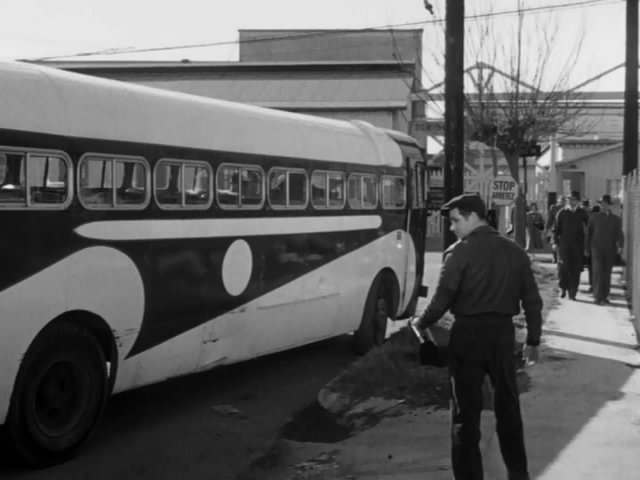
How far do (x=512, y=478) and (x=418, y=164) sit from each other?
8.78 metres

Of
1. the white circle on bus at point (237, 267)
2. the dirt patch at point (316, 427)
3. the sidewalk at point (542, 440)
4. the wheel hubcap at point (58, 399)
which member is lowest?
the dirt patch at point (316, 427)

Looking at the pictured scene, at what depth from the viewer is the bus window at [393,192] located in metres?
13.5

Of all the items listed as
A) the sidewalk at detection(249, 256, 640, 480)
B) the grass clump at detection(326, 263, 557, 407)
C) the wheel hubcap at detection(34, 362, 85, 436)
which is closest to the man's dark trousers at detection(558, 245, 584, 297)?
the sidewalk at detection(249, 256, 640, 480)

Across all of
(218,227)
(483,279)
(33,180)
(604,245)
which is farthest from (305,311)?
(604,245)

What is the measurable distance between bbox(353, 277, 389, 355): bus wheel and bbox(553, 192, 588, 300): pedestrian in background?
19.0 ft

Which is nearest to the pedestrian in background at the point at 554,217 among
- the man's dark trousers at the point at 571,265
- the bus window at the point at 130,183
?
the man's dark trousers at the point at 571,265

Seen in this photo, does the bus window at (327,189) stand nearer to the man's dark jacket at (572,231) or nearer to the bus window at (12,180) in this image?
the bus window at (12,180)

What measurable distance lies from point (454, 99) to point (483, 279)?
8858 mm

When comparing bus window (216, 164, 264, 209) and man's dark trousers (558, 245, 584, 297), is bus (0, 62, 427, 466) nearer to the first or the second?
bus window (216, 164, 264, 209)

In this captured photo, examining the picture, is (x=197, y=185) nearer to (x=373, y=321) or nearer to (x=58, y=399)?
(x=58, y=399)

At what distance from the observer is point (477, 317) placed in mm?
6070

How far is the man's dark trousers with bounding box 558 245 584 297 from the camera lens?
60.3 feet

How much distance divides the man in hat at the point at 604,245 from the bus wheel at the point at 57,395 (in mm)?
11264

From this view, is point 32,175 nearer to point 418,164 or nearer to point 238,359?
point 238,359
